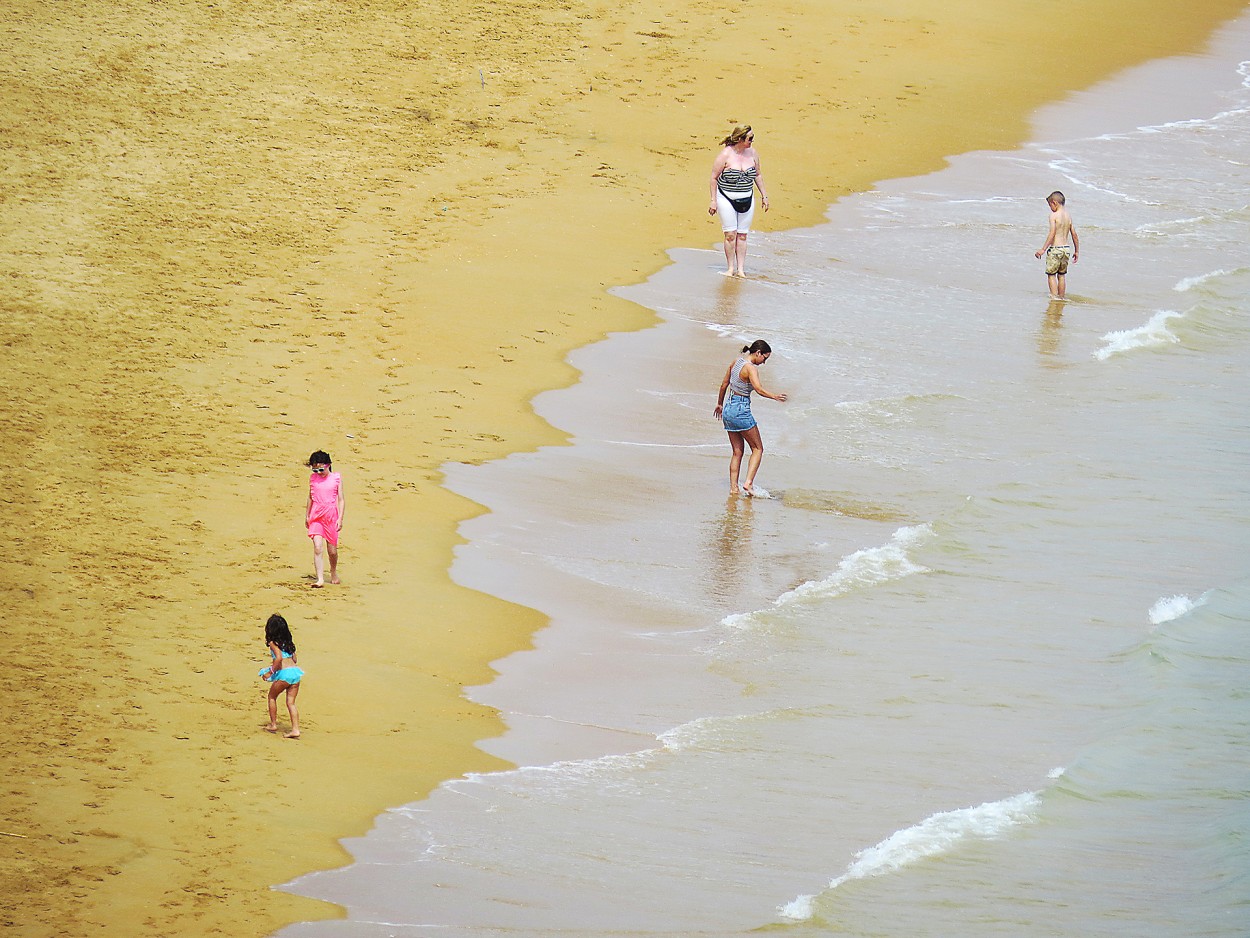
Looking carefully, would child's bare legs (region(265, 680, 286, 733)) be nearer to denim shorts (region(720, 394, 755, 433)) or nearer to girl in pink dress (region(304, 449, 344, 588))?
girl in pink dress (region(304, 449, 344, 588))

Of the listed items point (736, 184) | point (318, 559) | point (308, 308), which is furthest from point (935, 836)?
point (736, 184)

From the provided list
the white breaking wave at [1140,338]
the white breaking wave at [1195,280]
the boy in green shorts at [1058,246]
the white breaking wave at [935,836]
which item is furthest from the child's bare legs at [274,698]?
the white breaking wave at [1195,280]

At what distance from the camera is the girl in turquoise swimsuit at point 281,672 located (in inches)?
349

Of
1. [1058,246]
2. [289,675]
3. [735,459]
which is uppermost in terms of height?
[1058,246]

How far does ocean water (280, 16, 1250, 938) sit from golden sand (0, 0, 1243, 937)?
596 millimetres

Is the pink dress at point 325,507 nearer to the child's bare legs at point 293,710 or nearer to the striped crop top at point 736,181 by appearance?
the child's bare legs at point 293,710

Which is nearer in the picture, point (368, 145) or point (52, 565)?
point (52, 565)

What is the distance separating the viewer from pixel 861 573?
11977 millimetres

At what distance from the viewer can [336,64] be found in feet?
75.4

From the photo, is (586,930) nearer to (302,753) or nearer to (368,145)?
(302,753)

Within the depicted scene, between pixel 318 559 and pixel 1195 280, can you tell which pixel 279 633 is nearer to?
pixel 318 559

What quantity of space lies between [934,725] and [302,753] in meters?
3.78

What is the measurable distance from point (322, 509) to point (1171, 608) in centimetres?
608

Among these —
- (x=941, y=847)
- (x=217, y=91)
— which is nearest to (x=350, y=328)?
(x=217, y=91)
